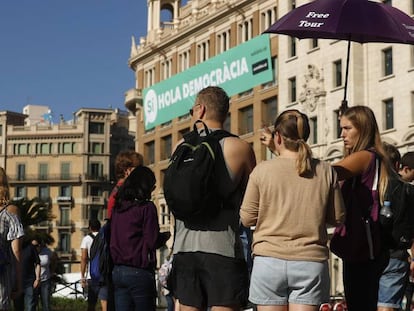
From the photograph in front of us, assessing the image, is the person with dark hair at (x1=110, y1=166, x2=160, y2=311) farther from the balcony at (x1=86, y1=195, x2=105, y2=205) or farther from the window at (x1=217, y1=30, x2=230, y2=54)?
the balcony at (x1=86, y1=195, x2=105, y2=205)

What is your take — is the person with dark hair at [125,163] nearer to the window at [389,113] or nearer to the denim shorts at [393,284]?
the denim shorts at [393,284]

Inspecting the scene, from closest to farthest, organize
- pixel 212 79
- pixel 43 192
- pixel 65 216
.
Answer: pixel 212 79 < pixel 65 216 < pixel 43 192

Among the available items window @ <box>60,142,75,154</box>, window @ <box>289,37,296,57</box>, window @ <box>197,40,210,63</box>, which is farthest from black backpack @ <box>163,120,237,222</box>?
window @ <box>60,142,75,154</box>

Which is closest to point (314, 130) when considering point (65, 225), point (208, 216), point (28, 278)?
point (28, 278)

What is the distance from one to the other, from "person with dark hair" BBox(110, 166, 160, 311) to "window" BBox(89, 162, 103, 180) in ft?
335

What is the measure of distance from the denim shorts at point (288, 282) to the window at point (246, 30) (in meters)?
53.4

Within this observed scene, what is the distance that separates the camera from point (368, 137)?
7250mm

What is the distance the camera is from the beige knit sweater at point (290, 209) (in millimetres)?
6719

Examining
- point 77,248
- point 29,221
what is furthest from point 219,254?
point 77,248

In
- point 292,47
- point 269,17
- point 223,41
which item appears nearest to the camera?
Answer: point 292,47

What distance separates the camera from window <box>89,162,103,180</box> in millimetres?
110750

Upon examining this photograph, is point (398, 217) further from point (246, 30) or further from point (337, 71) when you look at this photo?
point (246, 30)

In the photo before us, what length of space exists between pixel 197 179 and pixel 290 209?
2.16ft

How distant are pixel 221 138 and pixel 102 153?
106 m
